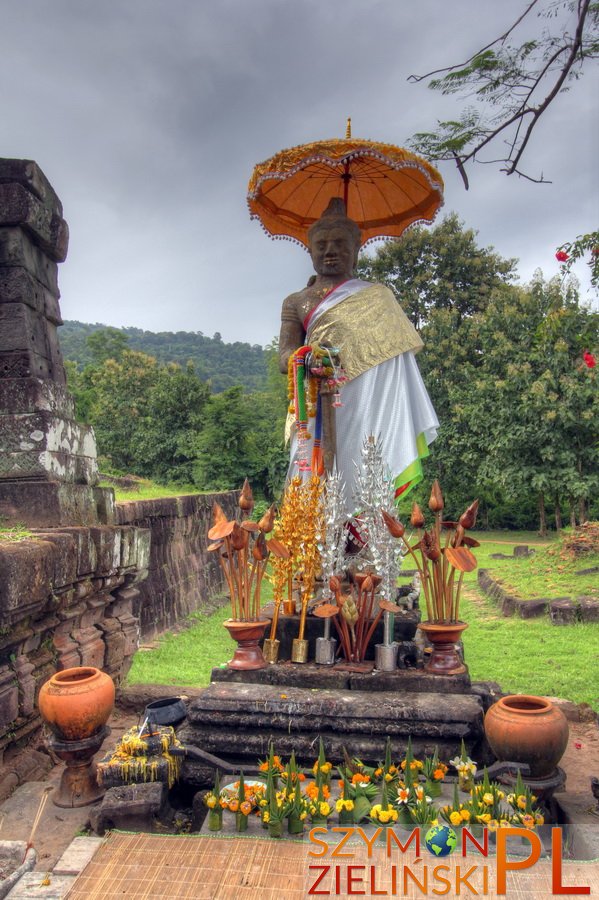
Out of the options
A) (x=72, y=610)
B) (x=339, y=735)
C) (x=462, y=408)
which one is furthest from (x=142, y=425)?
(x=339, y=735)

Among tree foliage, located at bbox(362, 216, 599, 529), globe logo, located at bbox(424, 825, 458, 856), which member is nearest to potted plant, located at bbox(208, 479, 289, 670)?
globe logo, located at bbox(424, 825, 458, 856)

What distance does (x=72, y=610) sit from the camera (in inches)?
169

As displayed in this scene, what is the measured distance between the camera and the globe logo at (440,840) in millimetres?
2496

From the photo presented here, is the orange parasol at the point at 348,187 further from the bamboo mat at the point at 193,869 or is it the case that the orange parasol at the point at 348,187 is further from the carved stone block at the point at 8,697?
the bamboo mat at the point at 193,869

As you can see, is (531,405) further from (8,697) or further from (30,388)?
(8,697)

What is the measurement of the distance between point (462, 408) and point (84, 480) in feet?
47.2

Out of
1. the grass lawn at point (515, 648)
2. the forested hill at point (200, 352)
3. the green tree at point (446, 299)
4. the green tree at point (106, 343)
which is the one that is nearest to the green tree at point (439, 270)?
the green tree at point (446, 299)

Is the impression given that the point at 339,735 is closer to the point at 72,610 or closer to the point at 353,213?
the point at 72,610

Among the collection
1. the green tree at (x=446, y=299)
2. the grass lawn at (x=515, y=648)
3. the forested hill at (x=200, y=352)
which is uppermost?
the forested hill at (x=200, y=352)

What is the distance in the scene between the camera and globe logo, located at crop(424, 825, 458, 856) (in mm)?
2496

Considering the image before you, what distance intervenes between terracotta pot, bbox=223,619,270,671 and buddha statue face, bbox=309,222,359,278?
7.86 ft

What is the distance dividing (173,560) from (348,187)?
6.33m

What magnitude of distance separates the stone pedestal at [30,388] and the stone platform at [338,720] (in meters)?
1.58

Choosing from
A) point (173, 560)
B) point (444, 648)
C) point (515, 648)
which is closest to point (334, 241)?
point (444, 648)
